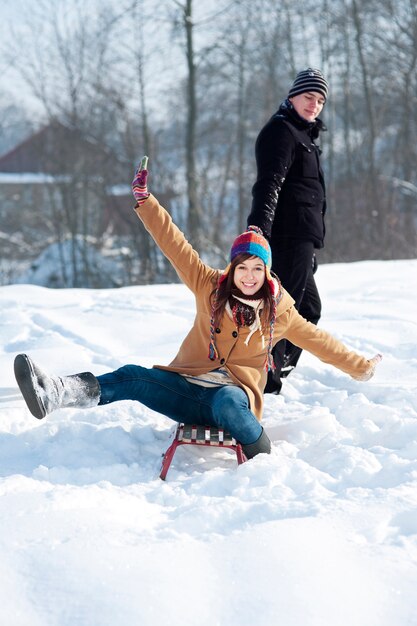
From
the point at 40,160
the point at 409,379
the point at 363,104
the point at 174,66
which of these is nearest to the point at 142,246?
the point at 174,66

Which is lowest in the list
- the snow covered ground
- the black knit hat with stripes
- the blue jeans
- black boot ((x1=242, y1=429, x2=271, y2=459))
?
the snow covered ground

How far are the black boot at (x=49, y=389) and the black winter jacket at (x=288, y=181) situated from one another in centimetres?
119

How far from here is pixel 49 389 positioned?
9.07 feet

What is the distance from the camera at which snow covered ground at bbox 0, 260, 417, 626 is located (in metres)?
1.83

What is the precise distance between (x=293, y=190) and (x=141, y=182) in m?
1.00

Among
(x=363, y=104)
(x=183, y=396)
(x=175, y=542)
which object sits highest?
(x=363, y=104)

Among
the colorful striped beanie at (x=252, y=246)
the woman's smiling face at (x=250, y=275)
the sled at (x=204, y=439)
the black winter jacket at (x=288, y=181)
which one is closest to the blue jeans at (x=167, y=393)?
the sled at (x=204, y=439)

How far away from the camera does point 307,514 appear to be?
2.34 metres

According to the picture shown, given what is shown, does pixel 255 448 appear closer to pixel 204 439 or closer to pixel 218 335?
pixel 204 439

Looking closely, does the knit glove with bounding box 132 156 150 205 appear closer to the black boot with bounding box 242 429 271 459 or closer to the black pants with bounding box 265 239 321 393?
the black pants with bounding box 265 239 321 393

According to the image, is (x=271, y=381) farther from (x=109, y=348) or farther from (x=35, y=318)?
(x=35, y=318)

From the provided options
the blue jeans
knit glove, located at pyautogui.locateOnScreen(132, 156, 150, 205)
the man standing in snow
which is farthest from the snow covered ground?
knit glove, located at pyautogui.locateOnScreen(132, 156, 150, 205)

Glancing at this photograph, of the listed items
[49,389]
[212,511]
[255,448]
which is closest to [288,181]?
[255,448]

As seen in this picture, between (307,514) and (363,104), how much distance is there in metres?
22.7
